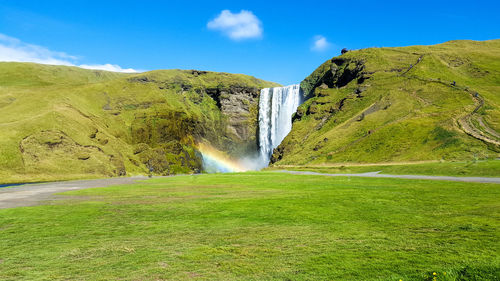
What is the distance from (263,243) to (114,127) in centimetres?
13935

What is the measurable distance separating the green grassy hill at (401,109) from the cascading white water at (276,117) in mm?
11562

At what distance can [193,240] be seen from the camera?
1282cm

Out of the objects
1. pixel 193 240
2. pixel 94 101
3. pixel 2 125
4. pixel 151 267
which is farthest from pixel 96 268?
pixel 94 101

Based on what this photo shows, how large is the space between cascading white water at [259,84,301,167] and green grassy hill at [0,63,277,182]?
51.4 feet

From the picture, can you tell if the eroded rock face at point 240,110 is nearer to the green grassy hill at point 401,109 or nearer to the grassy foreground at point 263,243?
the green grassy hill at point 401,109

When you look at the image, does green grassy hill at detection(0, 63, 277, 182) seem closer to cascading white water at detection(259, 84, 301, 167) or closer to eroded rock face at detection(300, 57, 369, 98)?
cascading white water at detection(259, 84, 301, 167)

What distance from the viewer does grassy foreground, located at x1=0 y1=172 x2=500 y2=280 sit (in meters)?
8.72

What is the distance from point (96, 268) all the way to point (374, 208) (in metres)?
15.5

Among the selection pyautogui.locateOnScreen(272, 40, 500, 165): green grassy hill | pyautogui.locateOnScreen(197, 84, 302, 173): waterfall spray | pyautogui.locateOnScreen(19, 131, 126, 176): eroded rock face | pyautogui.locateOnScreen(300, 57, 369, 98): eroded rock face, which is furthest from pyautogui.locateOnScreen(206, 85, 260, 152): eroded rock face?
pyautogui.locateOnScreen(19, 131, 126, 176): eroded rock face

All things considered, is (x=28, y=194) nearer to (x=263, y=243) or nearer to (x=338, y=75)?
(x=263, y=243)

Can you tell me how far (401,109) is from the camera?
337 ft

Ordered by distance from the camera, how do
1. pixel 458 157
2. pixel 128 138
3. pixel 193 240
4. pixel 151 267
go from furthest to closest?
pixel 128 138 → pixel 458 157 → pixel 193 240 → pixel 151 267

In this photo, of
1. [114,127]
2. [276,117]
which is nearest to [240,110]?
[276,117]

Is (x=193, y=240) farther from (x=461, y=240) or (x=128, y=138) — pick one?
(x=128, y=138)
